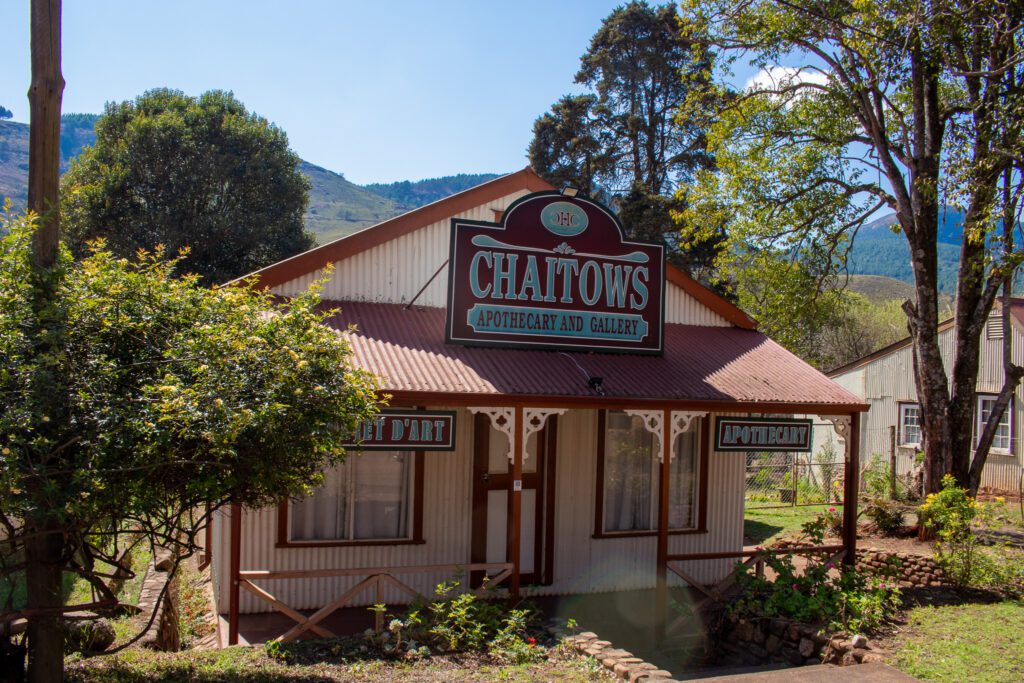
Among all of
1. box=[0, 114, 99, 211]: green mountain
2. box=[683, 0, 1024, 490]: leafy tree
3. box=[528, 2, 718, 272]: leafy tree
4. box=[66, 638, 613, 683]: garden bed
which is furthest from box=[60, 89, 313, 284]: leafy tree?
box=[0, 114, 99, 211]: green mountain

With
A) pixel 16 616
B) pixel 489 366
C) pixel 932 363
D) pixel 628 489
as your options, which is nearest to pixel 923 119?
pixel 932 363

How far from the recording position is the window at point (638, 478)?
11289mm

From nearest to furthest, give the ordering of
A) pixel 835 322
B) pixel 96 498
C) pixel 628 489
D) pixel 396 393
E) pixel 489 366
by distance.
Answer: pixel 96 498, pixel 396 393, pixel 489 366, pixel 628 489, pixel 835 322

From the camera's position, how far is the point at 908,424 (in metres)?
23.2

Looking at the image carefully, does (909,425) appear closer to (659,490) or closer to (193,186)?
(659,490)

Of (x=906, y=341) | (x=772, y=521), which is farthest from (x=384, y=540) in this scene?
(x=906, y=341)

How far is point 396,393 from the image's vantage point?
27.4 feet

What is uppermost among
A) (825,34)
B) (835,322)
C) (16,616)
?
(825,34)

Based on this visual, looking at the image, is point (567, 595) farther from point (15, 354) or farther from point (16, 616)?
point (15, 354)

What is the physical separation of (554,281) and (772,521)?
400 inches

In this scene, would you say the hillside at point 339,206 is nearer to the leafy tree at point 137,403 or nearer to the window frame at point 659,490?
the window frame at point 659,490

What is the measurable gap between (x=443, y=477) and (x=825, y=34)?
39.8ft

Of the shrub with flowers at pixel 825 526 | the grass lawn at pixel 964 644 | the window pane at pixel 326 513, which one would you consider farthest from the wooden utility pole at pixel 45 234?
the shrub with flowers at pixel 825 526

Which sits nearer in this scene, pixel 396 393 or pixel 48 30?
pixel 48 30
